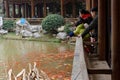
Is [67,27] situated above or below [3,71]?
above

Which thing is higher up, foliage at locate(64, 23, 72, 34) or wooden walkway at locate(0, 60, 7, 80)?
foliage at locate(64, 23, 72, 34)

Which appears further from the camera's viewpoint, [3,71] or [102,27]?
[3,71]

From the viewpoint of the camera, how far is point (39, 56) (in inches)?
614

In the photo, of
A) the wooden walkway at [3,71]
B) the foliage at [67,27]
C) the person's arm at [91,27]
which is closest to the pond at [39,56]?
the wooden walkway at [3,71]

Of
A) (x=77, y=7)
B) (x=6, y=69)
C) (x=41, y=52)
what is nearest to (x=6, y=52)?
(x=41, y=52)

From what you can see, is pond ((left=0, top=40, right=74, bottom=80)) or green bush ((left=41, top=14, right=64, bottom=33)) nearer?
pond ((left=0, top=40, right=74, bottom=80))

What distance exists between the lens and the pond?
11.9 meters

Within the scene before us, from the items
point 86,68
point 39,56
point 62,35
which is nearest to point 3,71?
point 39,56

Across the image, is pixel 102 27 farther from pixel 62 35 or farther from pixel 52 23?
pixel 52 23

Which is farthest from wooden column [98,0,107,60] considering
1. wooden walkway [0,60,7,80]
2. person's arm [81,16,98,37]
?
wooden walkway [0,60,7,80]

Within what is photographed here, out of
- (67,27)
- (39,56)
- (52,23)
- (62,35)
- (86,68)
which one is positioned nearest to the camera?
(86,68)

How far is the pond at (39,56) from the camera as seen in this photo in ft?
38.9

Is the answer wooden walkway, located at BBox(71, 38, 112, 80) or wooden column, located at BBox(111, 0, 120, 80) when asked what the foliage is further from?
wooden column, located at BBox(111, 0, 120, 80)
